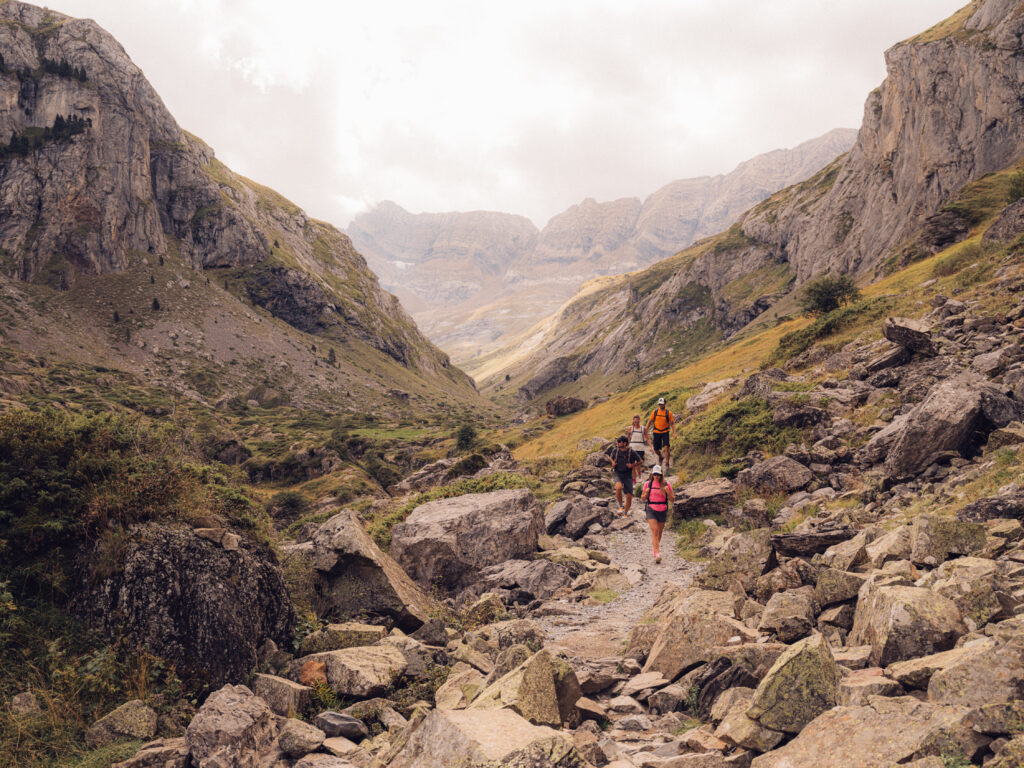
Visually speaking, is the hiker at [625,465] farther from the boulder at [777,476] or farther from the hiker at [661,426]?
the boulder at [777,476]

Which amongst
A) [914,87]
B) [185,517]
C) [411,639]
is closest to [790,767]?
[411,639]

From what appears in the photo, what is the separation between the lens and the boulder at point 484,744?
5363 mm

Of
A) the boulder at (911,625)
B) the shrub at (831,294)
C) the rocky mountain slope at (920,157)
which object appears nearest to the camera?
the boulder at (911,625)

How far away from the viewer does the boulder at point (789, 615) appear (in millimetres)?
8586

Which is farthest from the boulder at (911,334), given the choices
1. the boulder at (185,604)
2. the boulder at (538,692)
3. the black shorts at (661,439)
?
the boulder at (185,604)

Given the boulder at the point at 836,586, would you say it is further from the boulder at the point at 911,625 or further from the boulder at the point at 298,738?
the boulder at the point at 298,738

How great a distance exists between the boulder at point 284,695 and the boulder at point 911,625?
8.74m

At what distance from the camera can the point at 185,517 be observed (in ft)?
33.4

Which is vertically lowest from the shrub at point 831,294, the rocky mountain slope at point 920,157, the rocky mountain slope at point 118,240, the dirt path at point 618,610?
the dirt path at point 618,610

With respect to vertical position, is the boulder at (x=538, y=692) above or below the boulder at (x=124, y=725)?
below

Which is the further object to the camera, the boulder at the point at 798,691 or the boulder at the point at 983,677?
the boulder at the point at 798,691

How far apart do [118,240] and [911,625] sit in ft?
674

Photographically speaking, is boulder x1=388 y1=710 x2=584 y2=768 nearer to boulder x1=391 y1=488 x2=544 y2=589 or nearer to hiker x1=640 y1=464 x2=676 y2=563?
boulder x1=391 y1=488 x2=544 y2=589

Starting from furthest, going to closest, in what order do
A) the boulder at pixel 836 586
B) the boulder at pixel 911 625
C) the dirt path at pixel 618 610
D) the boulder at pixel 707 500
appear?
the boulder at pixel 707 500 < the dirt path at pixel 618 610 < the boulder at pixel 836 586 < the boulder at pixel 911 625
